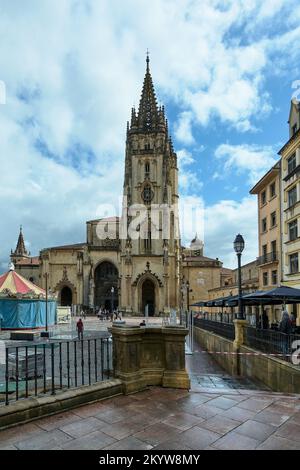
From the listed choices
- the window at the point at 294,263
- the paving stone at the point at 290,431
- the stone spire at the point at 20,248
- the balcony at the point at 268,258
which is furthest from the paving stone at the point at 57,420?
the stone spire at the point at 20,248

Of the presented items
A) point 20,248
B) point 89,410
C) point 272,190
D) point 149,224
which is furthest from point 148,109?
point 89,410

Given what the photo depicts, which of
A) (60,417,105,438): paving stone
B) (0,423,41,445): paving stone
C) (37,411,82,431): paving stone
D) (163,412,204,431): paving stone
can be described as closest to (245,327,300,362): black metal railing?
(163,412,204,431): paving stone

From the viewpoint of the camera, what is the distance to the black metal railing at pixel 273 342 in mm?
9078

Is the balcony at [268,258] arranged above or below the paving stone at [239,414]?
above

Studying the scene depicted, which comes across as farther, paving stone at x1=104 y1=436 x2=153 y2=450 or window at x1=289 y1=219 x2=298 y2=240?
window at x1=289 y1=219 x2=298 y2=240

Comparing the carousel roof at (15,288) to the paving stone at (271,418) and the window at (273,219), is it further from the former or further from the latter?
the paving stone at (271,418)

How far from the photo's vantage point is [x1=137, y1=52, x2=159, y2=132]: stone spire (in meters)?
60.2

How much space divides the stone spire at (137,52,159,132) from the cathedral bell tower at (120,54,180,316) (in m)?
0.29

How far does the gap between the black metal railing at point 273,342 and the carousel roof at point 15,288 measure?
60.9 feet

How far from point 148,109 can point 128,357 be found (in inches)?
2448

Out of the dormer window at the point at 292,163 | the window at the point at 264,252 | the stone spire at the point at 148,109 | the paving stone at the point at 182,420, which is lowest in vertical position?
the paving stone at the point at 182,420

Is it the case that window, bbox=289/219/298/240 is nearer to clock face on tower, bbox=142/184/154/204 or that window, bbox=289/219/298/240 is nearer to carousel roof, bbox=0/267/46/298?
carousel roof, bbox=0/267/46/298
